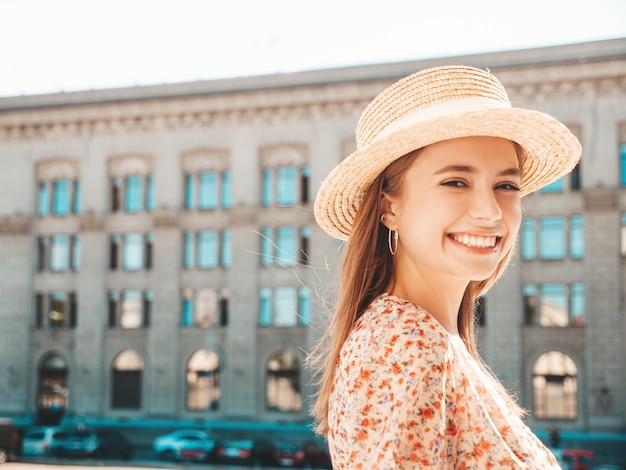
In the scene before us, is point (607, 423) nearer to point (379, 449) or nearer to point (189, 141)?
point (189, 141)

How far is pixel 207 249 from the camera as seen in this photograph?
149 feet

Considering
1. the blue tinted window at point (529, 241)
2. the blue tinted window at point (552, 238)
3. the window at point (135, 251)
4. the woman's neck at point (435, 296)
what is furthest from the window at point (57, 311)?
the woman's neck at point (435, 296)

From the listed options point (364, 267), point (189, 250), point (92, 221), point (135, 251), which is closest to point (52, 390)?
point (135, 251)

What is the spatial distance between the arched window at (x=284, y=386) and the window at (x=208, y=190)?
350 inches

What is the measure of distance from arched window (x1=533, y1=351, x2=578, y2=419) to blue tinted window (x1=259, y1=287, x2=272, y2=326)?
13516mm

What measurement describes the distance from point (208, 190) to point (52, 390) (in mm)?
14001

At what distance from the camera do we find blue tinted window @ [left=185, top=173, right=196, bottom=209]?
45.9 metres

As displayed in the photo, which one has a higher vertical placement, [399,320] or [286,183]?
[286,183]

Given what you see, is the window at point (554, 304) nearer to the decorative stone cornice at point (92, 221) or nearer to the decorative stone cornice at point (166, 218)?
the decorative stone cornice at point (166, 218)

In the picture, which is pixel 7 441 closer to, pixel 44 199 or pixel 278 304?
pixel 278 304

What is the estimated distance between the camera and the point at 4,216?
48.3 metres

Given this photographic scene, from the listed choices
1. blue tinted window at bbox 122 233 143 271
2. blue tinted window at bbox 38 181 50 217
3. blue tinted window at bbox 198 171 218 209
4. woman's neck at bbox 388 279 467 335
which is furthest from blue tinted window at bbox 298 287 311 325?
woman's neck at bbox 388 279 467 335

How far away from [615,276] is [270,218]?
17141mm

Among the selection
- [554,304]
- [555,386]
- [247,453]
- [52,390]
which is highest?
[554,304]
